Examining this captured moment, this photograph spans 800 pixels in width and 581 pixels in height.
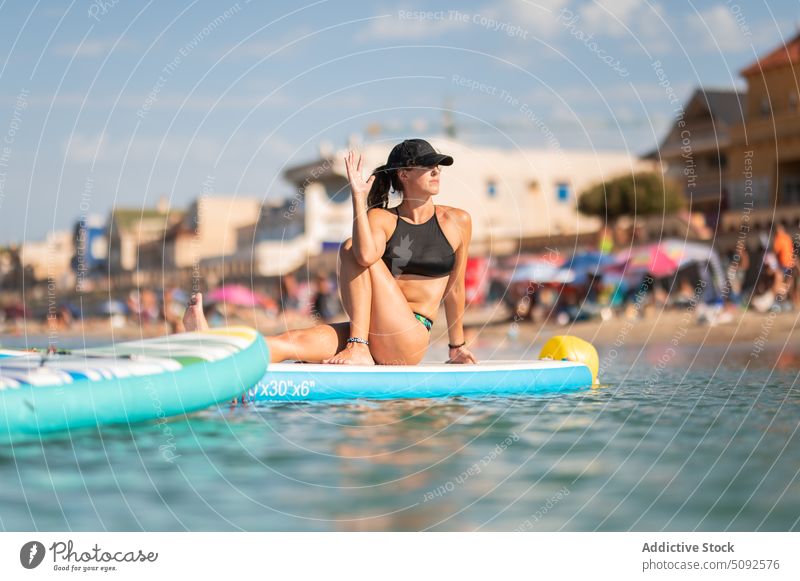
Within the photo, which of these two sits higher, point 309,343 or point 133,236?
point 133,236

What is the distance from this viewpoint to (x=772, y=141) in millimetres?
37219

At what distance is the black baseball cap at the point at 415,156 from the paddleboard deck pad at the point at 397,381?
1.46 m

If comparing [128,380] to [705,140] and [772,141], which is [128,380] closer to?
[772,141]

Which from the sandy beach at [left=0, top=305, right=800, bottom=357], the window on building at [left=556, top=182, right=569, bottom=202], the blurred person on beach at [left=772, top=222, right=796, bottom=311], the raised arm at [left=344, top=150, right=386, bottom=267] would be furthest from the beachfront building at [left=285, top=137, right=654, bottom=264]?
the raised arm at [left=344, top=150, right=386, bottom=267]

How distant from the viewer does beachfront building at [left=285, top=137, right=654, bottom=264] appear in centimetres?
5603

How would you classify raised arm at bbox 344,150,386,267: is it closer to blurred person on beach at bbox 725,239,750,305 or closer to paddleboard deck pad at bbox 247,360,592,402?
paddleboard deck pad at bbox 247,360,592,402

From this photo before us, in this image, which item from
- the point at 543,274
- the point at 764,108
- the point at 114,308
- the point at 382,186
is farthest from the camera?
the point at 114,308

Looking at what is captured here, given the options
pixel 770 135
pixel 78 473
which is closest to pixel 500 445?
pixel 78 473

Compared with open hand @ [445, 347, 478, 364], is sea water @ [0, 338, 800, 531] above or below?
below

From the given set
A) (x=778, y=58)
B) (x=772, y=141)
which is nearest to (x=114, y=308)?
Answer: (x=772, y=141)

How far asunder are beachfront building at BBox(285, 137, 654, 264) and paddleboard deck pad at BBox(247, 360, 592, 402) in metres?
44.3

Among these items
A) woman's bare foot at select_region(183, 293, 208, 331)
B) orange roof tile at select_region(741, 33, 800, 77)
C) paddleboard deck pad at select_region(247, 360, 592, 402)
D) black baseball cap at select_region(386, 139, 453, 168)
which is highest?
orange roof tile at select_region(741, 33, 800, 77)

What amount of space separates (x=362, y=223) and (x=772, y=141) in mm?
33301

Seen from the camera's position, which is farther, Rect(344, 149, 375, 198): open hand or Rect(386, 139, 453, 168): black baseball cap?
Rect(386, 139, 453, 168): black baseball cap
